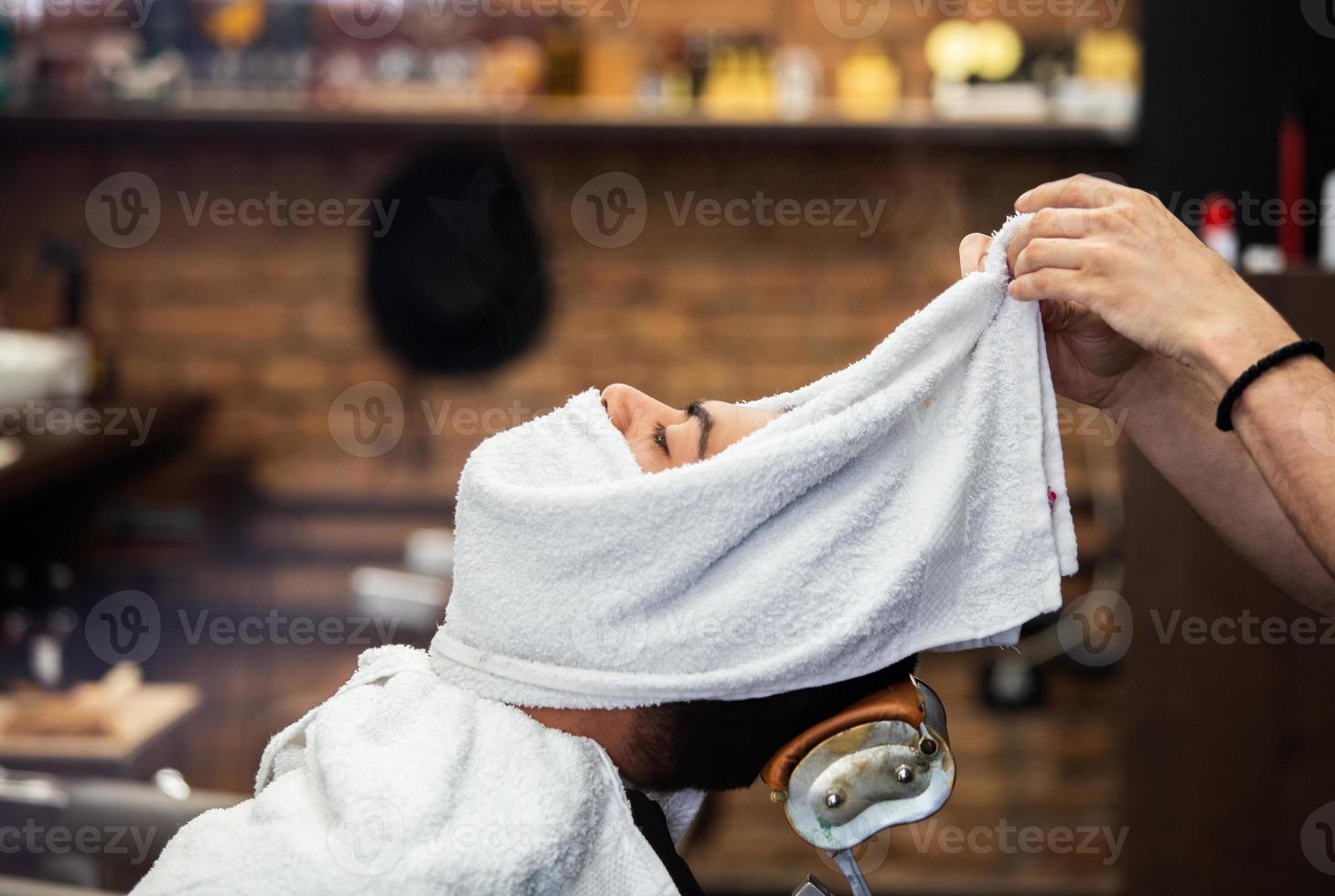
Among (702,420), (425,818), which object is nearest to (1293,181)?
(702,420)

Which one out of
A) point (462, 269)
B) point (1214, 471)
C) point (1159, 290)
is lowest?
point (1214, 471)

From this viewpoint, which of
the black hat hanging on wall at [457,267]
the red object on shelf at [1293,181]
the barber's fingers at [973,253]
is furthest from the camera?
the black hat hanging on wall at [457,267]

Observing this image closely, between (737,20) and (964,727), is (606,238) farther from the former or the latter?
(964,727)

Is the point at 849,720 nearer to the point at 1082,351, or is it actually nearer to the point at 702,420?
the point at 702,420

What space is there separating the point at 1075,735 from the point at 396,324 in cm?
197

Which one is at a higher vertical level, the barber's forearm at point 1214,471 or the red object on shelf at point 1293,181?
the red object on shelf at point 1293,181

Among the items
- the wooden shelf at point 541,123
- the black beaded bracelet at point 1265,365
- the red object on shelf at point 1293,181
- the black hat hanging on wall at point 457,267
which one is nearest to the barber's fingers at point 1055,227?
the black beaded bracelet at point 1265,365

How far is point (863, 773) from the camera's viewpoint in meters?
1.02

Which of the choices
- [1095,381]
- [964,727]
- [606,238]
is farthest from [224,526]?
[1095,381]

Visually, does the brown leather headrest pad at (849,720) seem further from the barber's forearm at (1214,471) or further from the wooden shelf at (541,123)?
the wooden shelf at (541,123)

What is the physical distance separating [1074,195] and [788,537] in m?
0.43

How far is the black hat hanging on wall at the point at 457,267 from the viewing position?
3.10 meters

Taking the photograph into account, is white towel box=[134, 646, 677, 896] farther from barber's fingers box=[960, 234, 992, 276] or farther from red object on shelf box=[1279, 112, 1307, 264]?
red object on shelf box=[1279, 112, 1307, 264]

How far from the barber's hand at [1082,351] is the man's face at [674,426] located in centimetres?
26
